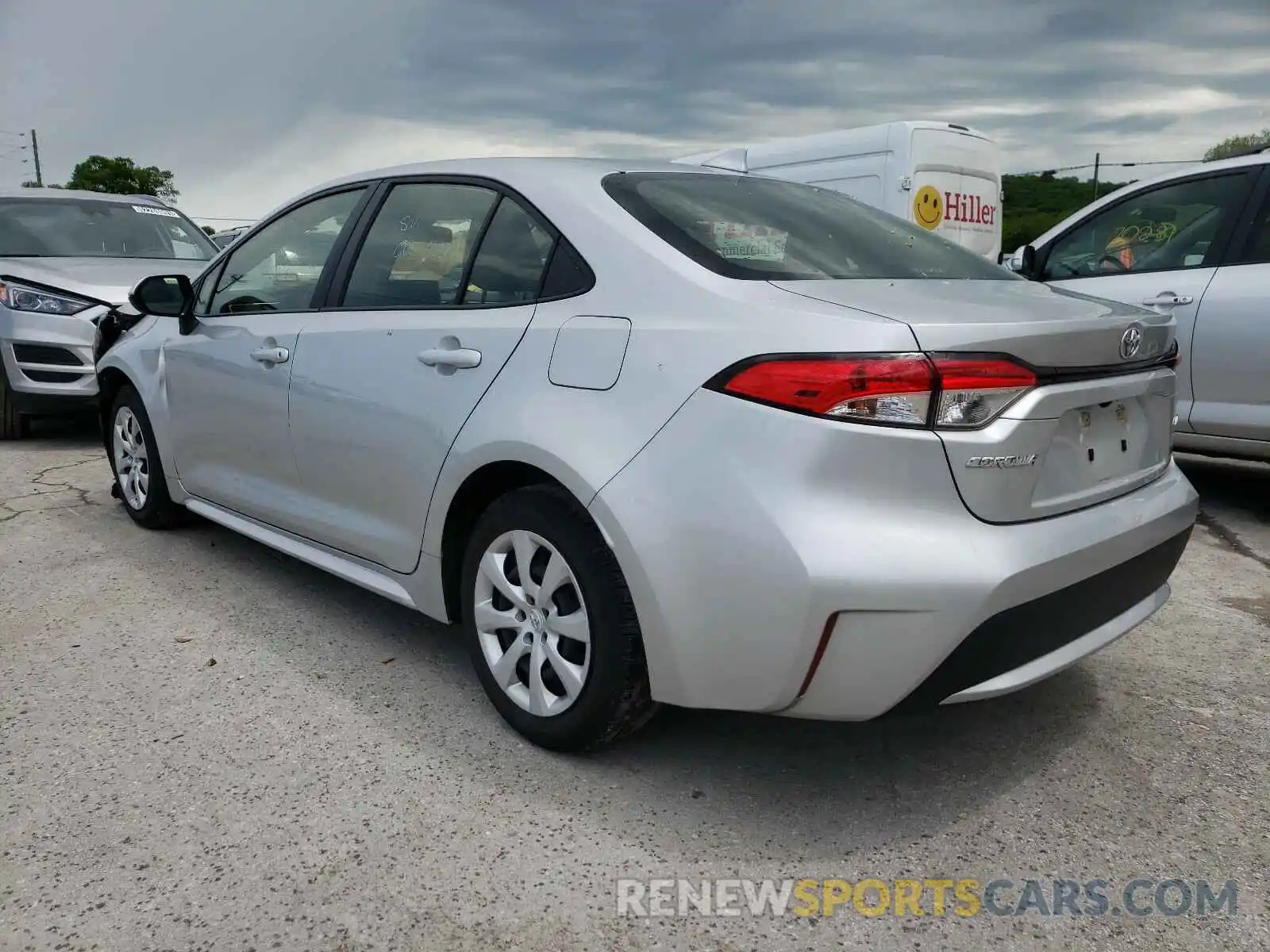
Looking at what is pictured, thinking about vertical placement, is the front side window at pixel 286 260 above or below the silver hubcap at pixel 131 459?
above

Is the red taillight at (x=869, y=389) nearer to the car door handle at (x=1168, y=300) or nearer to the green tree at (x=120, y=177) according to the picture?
the car door handle at (x=1168, y=300)

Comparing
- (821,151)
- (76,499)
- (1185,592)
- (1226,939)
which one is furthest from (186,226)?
(1226,939)

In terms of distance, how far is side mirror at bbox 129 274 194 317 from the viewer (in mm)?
4234

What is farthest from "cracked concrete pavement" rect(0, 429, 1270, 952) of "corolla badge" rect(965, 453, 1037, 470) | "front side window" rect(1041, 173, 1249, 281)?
"front side window" rect(1041, 173, 1249, 281)

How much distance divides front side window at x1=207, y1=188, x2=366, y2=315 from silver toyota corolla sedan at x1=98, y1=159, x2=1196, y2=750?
109 millimetres

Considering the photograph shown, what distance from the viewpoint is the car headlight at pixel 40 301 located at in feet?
23.1

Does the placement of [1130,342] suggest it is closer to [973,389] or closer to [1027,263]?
[973,389]

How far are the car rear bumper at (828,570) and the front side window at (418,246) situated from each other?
1067mm

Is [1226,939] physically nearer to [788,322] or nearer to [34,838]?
[788,322]

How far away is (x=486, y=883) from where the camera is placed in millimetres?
2250

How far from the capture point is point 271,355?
3.60m

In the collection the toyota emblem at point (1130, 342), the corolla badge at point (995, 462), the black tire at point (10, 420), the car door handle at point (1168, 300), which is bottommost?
the black tire at point (10, 420)

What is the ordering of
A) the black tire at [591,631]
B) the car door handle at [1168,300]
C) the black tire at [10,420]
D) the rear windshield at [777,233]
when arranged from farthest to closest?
the black tire at [10,420] → the car door handle at [1168,300] → the rear windshield at [777,233] → the black tire at [591,631]

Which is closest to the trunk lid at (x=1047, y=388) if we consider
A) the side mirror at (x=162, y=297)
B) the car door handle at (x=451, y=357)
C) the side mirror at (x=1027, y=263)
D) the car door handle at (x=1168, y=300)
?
the car door handle at (x=451, y=357)
